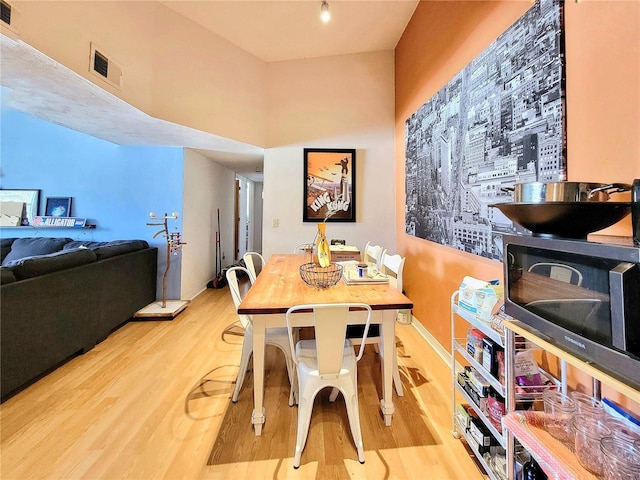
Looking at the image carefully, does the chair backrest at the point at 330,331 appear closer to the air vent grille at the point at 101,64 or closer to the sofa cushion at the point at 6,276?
the sofa cushion at the point at 6,276

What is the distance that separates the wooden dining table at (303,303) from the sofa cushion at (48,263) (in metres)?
1.66

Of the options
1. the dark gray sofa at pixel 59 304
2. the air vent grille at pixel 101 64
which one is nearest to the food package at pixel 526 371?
the dark gray sofa at pixel 59 304

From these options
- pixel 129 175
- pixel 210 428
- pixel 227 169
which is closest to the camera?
pixel 210 428

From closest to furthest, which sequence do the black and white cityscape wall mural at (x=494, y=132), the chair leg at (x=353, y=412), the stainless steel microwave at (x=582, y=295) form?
the stainless steel microwave at (x=582, y=295) → the black and white cityscape wall mural at (x=494, y=132) → the chair leg at (x=353, y=412)

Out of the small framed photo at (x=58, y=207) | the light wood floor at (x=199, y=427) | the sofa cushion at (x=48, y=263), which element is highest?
the small framed photo at (x=58, y=207)

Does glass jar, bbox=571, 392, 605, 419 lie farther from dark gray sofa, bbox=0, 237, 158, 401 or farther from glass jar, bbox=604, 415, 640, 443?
dark gray sofa, bbox=0, 237, 158, 401

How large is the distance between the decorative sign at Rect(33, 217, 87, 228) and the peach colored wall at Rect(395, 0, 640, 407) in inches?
167

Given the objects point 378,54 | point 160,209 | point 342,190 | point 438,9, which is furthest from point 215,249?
point 438,9

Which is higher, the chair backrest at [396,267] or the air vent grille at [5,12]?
the air vent grille at [5,12]

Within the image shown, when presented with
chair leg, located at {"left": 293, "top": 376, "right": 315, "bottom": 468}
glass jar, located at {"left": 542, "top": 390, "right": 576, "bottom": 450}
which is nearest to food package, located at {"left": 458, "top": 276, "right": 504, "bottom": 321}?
glass jar, located at {"left": 542, "top": 390, "right": 576, "bottom": 450}

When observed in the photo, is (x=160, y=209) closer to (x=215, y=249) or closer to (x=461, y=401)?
(x=215, y=249)

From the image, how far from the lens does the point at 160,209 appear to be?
3592 millimetres

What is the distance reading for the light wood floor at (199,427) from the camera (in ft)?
4.24

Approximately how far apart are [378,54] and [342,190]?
6.27 ft
